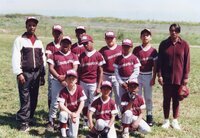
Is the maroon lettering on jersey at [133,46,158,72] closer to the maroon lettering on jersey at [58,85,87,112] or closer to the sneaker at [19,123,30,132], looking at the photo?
the maroon lettering on jersey at [58,85,87,112]

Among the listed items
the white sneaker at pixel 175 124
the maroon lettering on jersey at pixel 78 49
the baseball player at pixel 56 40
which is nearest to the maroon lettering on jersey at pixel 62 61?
the baseball player at pixel 56 40

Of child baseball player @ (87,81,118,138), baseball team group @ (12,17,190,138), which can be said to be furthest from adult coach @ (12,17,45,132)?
child baseball player @ (87,81,118,138)

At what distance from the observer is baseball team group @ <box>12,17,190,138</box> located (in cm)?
802

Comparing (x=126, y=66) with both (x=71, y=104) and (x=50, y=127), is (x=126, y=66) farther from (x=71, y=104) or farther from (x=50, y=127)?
(x=50, y=127)

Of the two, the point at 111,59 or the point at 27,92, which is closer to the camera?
the point at 27,92

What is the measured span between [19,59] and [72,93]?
1.30 m

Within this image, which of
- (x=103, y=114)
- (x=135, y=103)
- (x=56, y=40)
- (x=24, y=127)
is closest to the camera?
(x=103, y=114)

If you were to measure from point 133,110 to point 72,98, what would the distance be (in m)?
1.31

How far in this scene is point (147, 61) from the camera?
9117 mm

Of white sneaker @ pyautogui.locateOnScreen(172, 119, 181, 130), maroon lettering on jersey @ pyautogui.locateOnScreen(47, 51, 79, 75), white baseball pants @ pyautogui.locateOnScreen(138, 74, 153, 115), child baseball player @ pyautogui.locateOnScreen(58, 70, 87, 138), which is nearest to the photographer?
child baseball player @ pyautogui.locateOnScreen(58, 70, 87, 138)

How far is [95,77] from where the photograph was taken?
877cm

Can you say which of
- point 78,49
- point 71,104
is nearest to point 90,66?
point 78,49

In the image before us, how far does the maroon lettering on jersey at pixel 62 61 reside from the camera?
27.6 ft

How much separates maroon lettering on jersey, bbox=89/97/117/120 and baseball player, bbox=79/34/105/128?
0.69 m
